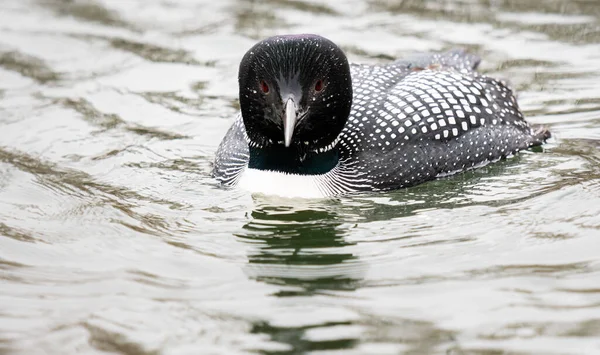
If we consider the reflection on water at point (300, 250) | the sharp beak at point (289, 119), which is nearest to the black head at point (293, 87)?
the sharp beak at point (289, 119)

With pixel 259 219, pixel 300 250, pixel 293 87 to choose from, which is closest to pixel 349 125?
pixel 293 87

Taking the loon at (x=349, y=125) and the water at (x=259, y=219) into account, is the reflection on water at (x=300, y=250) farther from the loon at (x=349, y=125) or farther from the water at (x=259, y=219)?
the loon at (x=349, y=125)

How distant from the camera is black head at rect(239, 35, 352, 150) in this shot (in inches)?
279

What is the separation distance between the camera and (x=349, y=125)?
25.6ft

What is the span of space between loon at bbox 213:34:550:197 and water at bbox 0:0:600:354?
15 cm

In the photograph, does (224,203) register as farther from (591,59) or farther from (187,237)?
(591,59)

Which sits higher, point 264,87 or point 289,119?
point 264,87

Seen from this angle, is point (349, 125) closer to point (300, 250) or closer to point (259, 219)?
point (259, 219)

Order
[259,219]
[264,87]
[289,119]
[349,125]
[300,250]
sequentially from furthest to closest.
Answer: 1. [349,125]
2. [259,219]
3. [264,87]
4. [289,119]
5. [300,250]

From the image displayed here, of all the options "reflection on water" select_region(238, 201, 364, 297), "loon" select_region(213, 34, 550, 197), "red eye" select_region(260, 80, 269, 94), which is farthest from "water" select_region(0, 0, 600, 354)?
"red eye" select_region(260, 80, 269, 94)

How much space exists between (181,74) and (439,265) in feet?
15.8

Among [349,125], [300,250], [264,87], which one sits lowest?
[300,250]

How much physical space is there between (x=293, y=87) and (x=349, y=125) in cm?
80

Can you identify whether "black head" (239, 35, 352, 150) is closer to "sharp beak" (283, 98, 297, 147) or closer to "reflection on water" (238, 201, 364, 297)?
"sharp beak" (283, 98, 297, 147)
